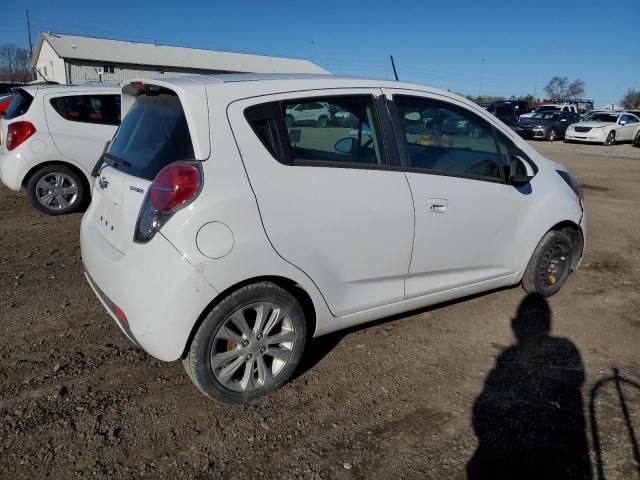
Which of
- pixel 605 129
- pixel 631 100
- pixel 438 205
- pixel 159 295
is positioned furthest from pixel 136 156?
pixel 631 100

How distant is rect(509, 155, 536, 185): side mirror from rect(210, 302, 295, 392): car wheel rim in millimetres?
1980

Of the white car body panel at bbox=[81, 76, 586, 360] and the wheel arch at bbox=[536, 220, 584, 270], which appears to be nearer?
the white car body panel at bbox=[81, 76, 586, 360]

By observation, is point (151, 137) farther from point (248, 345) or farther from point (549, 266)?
point (549, 266)

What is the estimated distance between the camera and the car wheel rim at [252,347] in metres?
2.66

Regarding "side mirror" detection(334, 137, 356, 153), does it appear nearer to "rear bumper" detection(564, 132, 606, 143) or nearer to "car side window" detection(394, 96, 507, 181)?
"car side window" detection(394, 96, 507, 181)

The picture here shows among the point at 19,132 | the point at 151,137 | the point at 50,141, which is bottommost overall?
the point at 50,141

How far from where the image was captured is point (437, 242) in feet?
10.9

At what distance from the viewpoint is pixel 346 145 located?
3.05m

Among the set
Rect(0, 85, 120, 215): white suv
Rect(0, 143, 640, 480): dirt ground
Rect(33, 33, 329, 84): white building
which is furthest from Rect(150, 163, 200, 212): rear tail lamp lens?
Rect(33, 33, 329, 84): white building

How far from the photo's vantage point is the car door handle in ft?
10.5

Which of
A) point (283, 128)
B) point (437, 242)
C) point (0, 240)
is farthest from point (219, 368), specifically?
point (0, 240)

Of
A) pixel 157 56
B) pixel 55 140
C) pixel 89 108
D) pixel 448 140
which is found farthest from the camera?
pixel 157 56

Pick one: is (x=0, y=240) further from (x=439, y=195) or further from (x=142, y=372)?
(x=439, y=195)

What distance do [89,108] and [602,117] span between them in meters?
25.6
